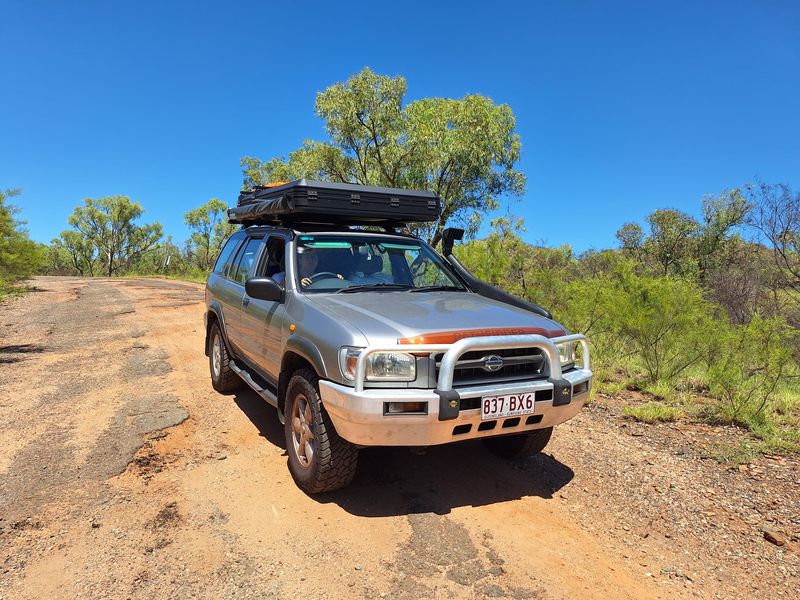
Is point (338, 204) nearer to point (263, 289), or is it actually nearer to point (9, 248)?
point (263, 289)

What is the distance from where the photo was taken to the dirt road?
2682 millimetres

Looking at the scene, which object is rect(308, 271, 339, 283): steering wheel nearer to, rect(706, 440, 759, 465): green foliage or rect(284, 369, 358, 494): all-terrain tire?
rect(284, 369, 358, 494): all-terrain tire

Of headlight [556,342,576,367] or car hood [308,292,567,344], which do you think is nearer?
car hood [308,292,567,344]

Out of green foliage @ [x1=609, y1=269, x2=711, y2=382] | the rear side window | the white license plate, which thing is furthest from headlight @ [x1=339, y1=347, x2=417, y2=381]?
green foliage @ [x1=609, y1=269, x2=711, y2=382]

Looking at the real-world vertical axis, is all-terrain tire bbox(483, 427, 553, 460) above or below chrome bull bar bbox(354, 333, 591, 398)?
below

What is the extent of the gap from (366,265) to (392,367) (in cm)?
Answer: 173

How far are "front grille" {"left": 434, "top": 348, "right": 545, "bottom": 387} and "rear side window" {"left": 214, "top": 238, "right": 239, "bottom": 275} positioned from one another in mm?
3806

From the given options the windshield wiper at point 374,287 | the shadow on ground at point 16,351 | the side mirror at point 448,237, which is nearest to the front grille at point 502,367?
the windshield wiper at point 374,287

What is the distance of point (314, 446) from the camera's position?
339cm

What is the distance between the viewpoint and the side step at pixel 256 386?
13.6 feet

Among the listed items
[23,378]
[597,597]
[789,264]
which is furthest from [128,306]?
[789,264]

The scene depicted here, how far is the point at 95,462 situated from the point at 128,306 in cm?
1197

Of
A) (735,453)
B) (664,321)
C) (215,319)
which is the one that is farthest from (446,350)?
(664,321)

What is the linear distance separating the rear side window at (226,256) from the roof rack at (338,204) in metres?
0.73
